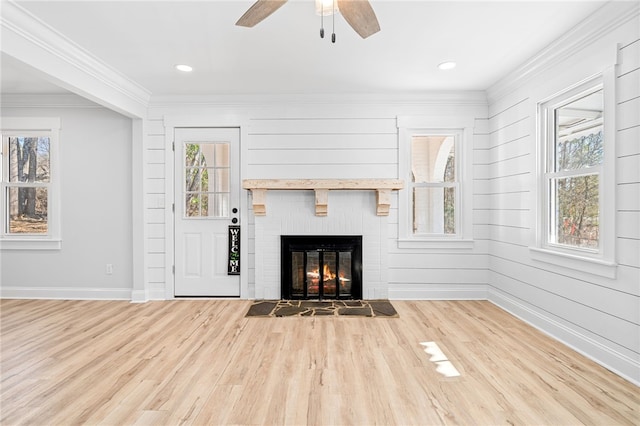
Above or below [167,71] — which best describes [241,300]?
below

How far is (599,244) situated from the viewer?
8.52 ft

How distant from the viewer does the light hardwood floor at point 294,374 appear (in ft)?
6.37

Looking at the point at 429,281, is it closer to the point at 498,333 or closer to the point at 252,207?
the point at 498,333

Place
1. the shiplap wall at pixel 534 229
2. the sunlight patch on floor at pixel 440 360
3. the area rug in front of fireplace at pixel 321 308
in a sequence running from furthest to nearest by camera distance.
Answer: the area rug in front of fireplace at pixel 321 308, the sunlight patch on floor at pixel 440 360, the shiplap wall at pixel 534 229

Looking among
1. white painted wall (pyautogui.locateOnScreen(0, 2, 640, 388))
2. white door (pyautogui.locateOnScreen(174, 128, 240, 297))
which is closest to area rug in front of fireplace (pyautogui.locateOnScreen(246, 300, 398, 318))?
white painted wall (pyautogui.locateOnScreen(0, 2, 640, 388))

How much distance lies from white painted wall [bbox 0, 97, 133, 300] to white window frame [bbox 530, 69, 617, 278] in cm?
462

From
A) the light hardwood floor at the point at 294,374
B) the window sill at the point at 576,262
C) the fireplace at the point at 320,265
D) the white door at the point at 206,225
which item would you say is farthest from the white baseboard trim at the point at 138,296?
the window sill at the point at 576,262

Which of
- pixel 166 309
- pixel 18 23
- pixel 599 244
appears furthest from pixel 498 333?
pixel 18 23

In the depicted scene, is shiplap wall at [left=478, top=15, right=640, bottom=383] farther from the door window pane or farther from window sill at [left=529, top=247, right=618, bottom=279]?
the door window pane

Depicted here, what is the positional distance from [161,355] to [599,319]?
10.9 ft

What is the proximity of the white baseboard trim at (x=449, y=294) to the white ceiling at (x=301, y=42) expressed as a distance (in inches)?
95.5

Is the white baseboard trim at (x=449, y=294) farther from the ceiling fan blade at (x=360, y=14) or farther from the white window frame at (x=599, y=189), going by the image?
the ceiling fan blade at (x=360, y=14)

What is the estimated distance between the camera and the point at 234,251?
4320 millimetres

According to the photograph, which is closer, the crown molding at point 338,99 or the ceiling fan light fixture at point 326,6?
the ceiling fan light fixture at point 326,6
